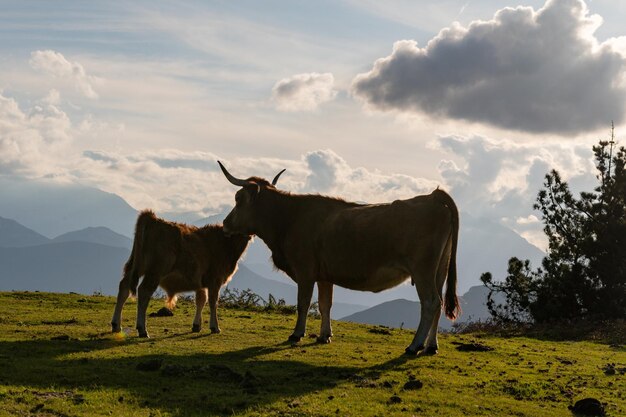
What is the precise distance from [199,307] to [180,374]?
20.1 ft

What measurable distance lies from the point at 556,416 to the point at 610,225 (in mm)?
20743

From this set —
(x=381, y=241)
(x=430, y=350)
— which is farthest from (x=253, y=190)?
(x=430, y=350)

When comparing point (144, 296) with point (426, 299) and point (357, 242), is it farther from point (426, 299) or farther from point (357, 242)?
point (426, 299)

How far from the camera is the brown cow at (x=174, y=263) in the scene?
16547mm

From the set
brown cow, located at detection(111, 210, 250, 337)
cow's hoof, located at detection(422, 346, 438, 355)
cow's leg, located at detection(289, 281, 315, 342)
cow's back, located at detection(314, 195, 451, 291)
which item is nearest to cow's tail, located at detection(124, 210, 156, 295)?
brown cow, located at detection(111, 210, 250, 337)

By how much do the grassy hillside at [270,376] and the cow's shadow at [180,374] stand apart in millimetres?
18

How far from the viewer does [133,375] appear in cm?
1155

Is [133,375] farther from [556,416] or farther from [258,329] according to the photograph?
[258,329]

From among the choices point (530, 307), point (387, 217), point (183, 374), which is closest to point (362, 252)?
point (387, 217)

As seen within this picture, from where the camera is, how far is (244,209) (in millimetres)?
17797

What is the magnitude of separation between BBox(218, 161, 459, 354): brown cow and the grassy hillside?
118 centimetres

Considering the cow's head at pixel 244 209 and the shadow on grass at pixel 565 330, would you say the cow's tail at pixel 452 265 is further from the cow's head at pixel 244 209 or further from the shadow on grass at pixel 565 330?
the shadow on grass at pixel 565 330

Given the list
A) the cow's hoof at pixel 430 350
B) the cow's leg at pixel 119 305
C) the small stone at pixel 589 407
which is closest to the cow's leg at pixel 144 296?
the cow's leg at pixel 119 305

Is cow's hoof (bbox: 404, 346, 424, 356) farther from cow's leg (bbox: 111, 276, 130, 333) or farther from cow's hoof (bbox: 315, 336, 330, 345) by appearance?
cow's leg (bbox: 111, 276, 130, 333)
